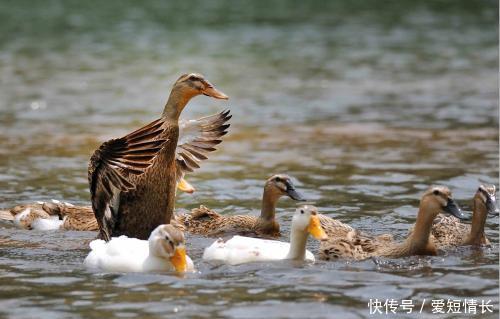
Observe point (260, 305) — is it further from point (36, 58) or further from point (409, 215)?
point (36, 58)

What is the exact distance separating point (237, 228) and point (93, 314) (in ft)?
11.9

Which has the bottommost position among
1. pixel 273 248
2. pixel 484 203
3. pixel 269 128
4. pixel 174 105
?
pixel 273 248

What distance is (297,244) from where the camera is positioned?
10.5 meters

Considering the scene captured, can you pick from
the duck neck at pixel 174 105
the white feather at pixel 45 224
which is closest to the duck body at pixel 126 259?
the duck neck at pixel 174 105

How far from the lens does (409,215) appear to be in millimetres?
13469

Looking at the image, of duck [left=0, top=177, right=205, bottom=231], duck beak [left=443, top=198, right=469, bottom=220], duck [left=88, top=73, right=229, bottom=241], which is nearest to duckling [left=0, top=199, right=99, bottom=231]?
duck [left=0, top=177, right=205, bottom=231]

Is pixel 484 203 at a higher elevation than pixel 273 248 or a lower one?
higher

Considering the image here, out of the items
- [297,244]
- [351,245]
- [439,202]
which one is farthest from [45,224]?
[439,202]

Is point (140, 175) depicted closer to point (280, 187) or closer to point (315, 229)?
point (280, 187)

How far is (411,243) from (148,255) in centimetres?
249

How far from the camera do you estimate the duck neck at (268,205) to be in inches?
479

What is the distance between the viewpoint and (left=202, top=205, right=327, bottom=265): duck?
10.6 m

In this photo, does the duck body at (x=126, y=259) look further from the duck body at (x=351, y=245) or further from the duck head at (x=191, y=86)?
the duck head at (x=191, y=86)

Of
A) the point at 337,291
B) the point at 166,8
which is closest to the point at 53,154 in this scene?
the point at 337,291
